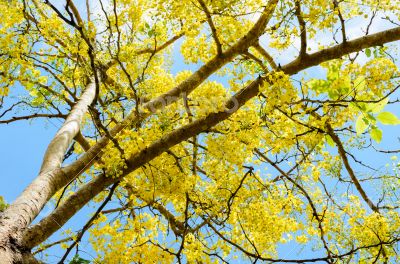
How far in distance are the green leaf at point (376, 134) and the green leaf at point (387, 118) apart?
79 millimetres

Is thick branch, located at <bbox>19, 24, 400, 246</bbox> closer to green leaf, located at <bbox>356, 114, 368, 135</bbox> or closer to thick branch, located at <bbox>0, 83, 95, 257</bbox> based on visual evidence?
thick branch, located at <bbox>0, 83, 95, 257</bbox>

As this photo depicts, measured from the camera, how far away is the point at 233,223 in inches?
134

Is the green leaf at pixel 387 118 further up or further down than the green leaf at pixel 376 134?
further up

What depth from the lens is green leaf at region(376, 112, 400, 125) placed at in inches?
120

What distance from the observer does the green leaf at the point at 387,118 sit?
9.97 feet

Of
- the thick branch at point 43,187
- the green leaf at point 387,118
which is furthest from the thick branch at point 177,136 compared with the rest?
the green leaf at point 387,118

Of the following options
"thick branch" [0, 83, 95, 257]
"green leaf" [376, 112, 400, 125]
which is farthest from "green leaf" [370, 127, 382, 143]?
"thick branch" [0, 83, 95, 257]

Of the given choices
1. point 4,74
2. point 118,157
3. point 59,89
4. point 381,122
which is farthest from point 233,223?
point 59,89

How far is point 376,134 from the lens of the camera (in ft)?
10.2

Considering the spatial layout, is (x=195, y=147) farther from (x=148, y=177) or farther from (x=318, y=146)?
(x=318, y=146)

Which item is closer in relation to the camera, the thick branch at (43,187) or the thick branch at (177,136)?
the thick branch at (43,187)

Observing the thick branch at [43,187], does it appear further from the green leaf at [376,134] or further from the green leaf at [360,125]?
the green leaf at [376,134]

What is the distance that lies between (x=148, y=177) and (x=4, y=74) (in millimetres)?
1798

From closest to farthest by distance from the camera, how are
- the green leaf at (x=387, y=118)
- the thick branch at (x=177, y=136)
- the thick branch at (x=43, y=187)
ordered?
the thick branch at (x=43, y=187) < the thick branch at (x=177, y=136) < the green leaf at (x=387, y=118)
